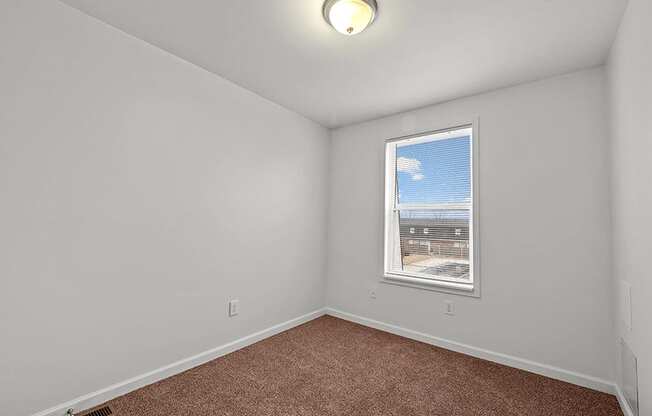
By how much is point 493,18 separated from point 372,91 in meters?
1.21

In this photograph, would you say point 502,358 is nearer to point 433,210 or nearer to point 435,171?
point 433,210

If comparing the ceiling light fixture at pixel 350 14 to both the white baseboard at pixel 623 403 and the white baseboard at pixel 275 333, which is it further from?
the white baseboard at pixel 623 403

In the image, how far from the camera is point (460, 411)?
198 centimetres

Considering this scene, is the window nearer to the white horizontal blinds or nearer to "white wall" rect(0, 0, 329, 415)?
the white horizontal blinds

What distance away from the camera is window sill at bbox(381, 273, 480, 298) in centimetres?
289

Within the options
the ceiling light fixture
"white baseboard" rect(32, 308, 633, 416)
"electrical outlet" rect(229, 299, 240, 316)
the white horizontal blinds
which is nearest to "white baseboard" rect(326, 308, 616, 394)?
"white baseboard" rect(32, 308, 633, 416)

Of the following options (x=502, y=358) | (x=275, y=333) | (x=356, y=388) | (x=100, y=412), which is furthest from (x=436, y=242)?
(x=100, y=412)

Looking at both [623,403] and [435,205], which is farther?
[435,205]

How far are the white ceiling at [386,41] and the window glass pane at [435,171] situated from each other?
0.58m

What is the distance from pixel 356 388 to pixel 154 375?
150 cm

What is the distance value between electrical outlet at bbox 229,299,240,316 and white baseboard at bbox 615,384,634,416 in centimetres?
290

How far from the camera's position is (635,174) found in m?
1.71

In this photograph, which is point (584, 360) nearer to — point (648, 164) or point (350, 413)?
point (648, 164)

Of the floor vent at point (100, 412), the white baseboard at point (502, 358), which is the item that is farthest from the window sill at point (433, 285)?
the floor vent at point (100, 412)
